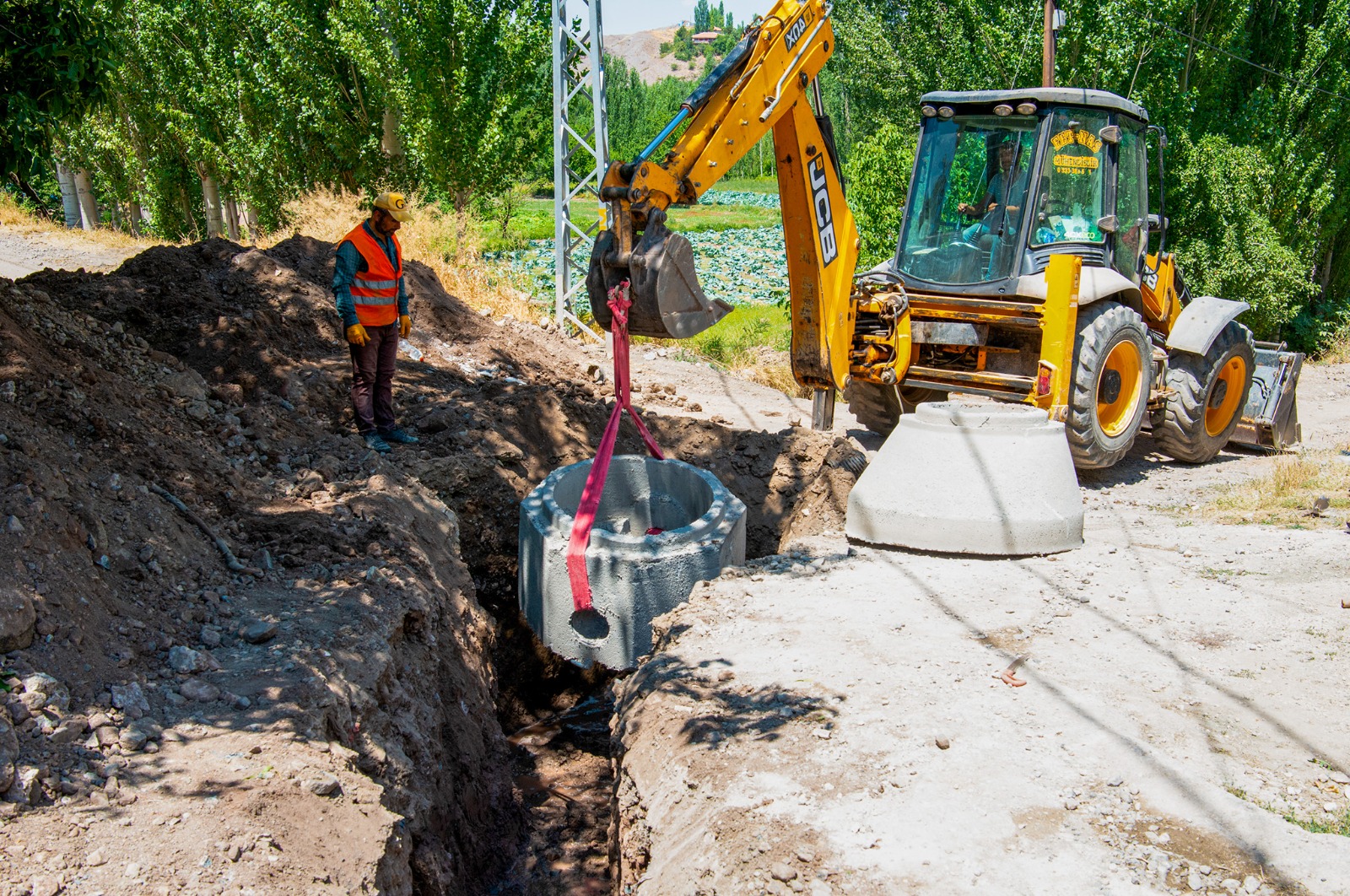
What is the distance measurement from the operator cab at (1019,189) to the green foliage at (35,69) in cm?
591

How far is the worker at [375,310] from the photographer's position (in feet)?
22.6

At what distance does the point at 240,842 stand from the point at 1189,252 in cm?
1593

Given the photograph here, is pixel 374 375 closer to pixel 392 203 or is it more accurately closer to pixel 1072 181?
pixel 392 203

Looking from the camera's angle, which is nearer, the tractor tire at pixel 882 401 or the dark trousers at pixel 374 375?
the dark trousers at pixel 374 375

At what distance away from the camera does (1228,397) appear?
32.0ft

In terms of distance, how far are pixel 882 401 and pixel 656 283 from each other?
4301 millimetres

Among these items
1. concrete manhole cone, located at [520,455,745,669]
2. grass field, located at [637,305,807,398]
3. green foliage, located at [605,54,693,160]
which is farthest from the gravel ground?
green foliage, located at [605,54,693,160]

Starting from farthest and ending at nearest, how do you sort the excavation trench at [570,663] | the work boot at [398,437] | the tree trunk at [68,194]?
the tree trunk at [68,194] → the work boot at [398,437] → the excavation trench at [570,663]

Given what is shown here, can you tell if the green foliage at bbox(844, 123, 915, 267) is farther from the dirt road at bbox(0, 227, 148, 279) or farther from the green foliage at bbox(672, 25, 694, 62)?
the green foliage at bbox(672, 25, 694, 62)

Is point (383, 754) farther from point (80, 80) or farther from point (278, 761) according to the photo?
point (80, 80)

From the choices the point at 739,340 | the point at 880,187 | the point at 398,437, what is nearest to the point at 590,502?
the point at 398,437

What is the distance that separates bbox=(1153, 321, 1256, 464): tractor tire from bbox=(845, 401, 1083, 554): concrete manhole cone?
10.2 feet

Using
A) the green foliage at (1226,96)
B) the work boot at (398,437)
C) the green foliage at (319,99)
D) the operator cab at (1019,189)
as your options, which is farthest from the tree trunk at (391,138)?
the operator cab at (1019,189)

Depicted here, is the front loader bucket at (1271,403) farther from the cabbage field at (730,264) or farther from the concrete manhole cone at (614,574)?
the cabbage field at (730,264)
